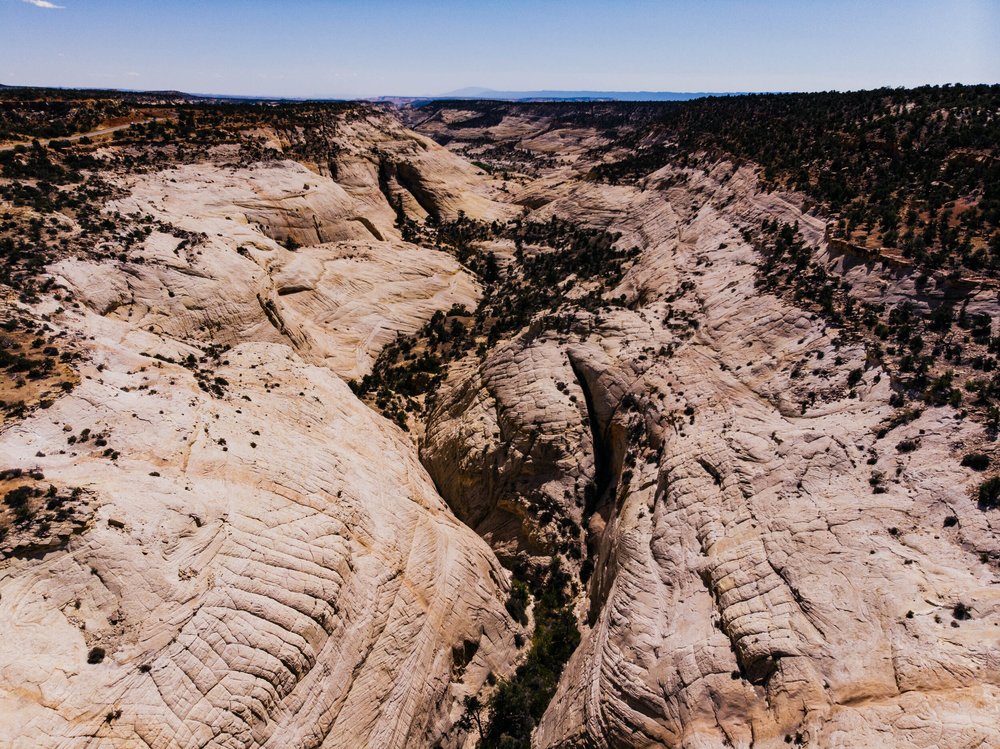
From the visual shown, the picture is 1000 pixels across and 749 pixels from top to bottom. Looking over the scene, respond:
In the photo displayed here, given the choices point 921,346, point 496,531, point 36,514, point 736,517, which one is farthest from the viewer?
point 496,531

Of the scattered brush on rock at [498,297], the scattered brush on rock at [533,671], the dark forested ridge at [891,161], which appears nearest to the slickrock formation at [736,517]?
the scattered brush on rock at [533,671]

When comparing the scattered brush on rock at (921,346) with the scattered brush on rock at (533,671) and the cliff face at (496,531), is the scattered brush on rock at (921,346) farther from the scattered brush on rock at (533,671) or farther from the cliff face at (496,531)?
the scattered brush on rock at (533,671)

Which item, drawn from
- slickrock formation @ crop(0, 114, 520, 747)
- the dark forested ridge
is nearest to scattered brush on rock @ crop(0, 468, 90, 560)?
slickrock formation @ crop(0, 114, 520, 747)

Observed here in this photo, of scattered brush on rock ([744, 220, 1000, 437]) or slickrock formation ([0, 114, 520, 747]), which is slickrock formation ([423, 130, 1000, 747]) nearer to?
scattered brush on rock ([744, 220, 1000, 437])

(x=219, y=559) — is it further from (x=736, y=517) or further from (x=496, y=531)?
(x=736, y=517)

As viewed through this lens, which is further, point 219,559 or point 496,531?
point 496,531

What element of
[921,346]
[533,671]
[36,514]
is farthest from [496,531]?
[921,346]

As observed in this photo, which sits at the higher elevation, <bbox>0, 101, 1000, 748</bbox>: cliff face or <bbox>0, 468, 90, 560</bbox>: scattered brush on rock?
<bbox>0, 468, 90, 560</bbox>: scattered brush on rock

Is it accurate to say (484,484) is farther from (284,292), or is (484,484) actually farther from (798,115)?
(798,115)

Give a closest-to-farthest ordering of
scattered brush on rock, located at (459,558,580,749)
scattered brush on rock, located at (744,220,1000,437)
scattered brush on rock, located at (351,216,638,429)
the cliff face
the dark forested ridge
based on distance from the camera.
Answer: the cliff face < scattered brush on rock, located at (744,220,1000,437) < scattered brush on rock, located at (459,558,580,749) < the dark forested ridge < scattered brush on rock, located at (351,216,638,429)

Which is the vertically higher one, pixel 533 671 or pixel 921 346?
pixel 921 346
